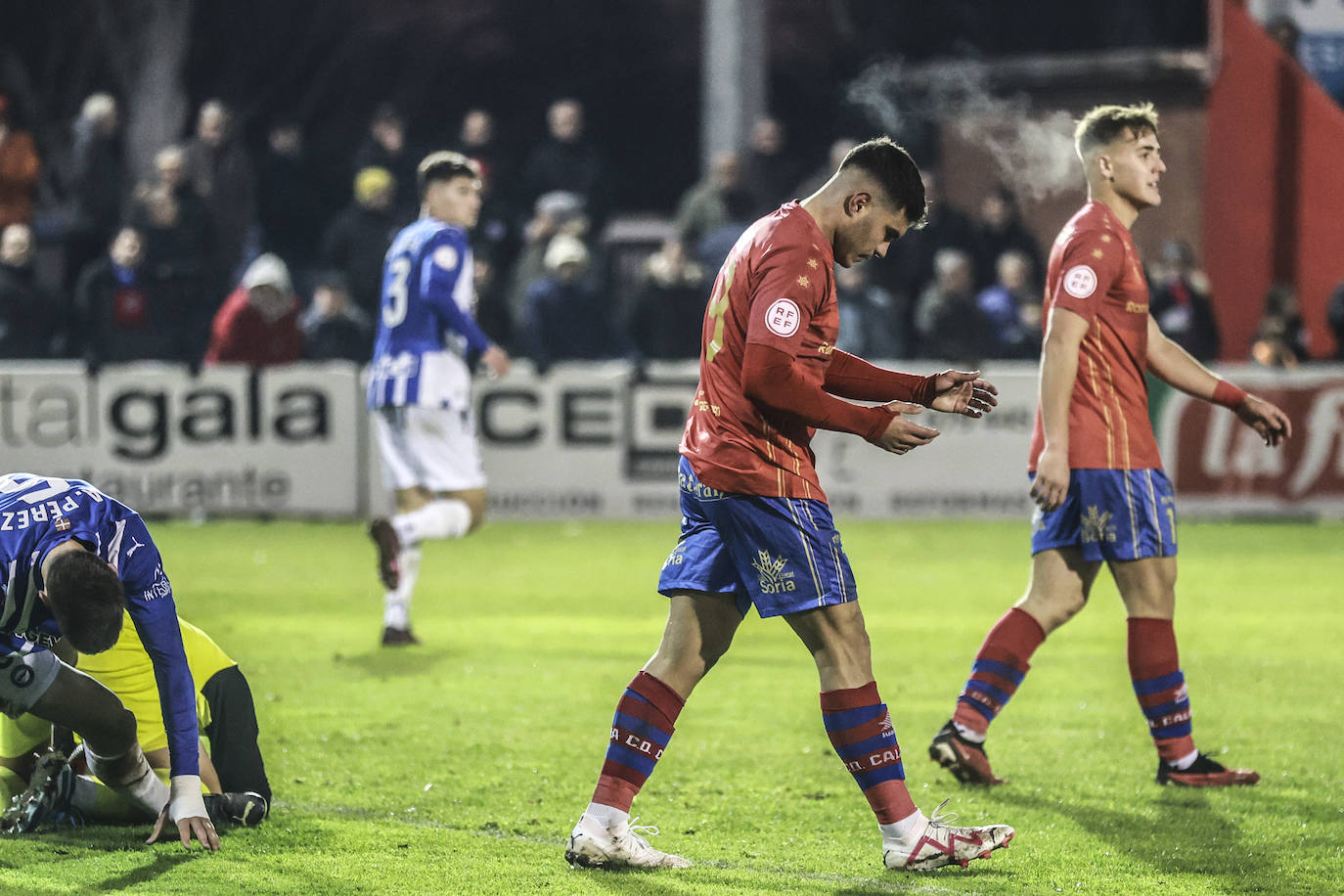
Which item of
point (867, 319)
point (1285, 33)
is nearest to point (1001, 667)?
point (867, 319)

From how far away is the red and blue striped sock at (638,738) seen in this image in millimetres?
5285

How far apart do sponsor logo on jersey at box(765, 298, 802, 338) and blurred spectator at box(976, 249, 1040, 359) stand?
37.2 ft

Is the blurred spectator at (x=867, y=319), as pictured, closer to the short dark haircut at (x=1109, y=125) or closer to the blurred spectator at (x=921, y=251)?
the blurred spectator at (x=921, y=251)

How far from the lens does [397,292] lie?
945cm

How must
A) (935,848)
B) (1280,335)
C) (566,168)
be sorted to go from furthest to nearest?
(566,168) → (1280,335) → (935,848)

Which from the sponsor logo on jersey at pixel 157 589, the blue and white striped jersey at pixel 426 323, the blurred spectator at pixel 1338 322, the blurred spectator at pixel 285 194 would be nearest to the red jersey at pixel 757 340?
the sponsor logo on jersey at pixel 157 589

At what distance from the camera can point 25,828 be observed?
564 cm

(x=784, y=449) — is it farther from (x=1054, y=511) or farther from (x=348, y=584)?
(x=348, y=584)

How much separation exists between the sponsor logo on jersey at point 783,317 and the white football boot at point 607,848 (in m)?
1.45

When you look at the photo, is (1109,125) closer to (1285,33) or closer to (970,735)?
(970,735)

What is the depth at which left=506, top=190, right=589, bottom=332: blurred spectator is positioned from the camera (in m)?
16.5

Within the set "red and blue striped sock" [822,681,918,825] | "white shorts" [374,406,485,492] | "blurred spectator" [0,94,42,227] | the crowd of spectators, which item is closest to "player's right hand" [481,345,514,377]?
"white shorts" [374,406,485,492]

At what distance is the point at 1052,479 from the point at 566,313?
1026 centimetres

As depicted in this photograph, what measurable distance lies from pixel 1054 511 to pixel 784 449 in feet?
5.30
